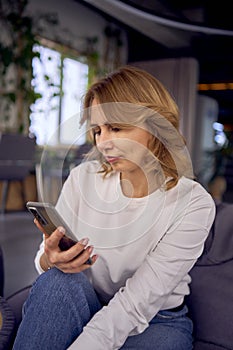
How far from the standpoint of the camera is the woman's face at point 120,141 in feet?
3.11

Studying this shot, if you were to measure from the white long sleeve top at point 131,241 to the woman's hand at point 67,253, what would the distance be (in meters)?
0.05

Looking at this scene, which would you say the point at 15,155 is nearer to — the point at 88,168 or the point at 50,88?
the point at 50,88

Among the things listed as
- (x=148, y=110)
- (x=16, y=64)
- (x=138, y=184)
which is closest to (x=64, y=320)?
(x=138, y=184)

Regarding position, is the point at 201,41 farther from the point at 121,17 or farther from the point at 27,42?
the point at 27,42

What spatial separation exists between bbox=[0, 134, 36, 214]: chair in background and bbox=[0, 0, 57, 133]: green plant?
36.5 inches

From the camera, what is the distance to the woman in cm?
90

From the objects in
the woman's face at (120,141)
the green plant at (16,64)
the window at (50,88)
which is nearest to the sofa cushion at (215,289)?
the woman's face at (120,141)

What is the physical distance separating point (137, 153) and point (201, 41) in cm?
747

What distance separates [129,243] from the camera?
3.33 feet

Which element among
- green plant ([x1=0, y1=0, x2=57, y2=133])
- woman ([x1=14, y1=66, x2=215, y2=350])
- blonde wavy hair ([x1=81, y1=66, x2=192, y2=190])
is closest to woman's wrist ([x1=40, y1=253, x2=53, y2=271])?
woman ([x1=14, y1=66, x2=215, y2=350])

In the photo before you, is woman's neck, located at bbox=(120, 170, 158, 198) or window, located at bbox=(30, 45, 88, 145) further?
window, located at bbox=(30, 45, 88, 145)

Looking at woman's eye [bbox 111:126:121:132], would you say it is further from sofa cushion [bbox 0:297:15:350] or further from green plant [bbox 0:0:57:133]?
green plant [bbox 0:0:57:133]

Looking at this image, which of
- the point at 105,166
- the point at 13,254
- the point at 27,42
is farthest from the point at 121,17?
the point at 105,166

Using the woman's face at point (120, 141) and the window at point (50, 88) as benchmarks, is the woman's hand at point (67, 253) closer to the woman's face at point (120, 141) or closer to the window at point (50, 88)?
the woman's face at point (120, 141)
